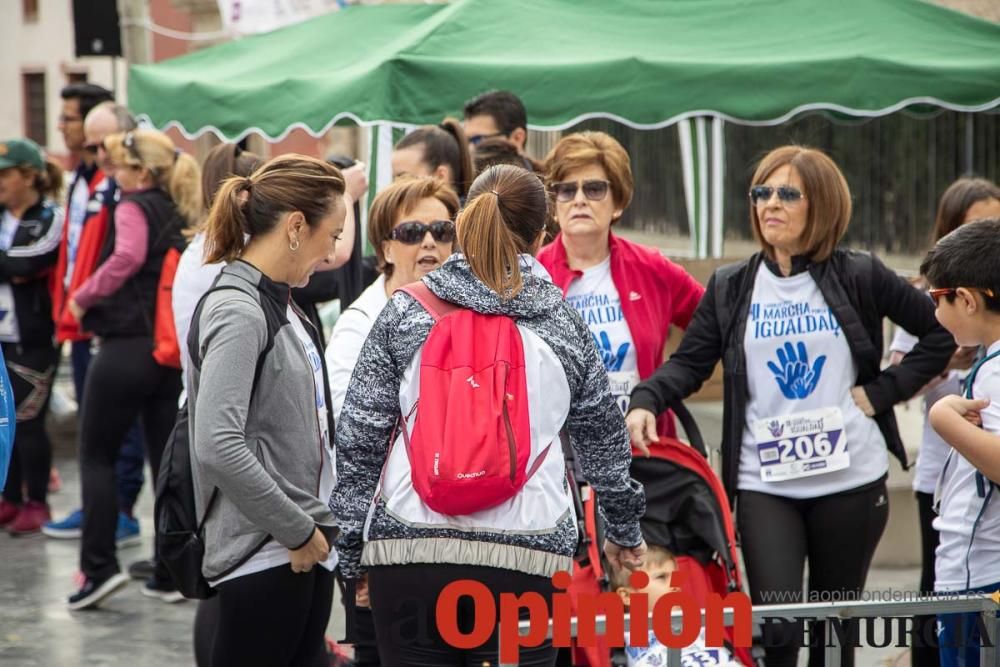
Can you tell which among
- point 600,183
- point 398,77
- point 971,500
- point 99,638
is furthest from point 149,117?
point 971,500

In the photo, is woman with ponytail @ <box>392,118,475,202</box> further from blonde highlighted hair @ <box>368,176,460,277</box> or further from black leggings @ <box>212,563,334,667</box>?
black leggings @ <box>212,563,334,667</box>

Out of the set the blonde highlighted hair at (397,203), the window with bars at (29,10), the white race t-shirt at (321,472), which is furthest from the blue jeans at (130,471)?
the window with bars at (29,10)

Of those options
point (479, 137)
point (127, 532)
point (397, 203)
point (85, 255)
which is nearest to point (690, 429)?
point (397, 203)

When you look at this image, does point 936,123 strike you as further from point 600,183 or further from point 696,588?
point 696,588

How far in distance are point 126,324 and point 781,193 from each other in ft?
11.2

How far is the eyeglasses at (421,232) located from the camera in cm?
435

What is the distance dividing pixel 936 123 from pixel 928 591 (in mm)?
6113

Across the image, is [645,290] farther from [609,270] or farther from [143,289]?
[143,289]

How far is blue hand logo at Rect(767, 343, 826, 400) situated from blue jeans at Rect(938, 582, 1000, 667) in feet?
3.13

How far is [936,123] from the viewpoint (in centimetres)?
1043

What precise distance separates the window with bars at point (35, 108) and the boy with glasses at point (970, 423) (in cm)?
3348

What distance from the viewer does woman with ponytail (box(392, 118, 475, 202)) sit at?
5570mm

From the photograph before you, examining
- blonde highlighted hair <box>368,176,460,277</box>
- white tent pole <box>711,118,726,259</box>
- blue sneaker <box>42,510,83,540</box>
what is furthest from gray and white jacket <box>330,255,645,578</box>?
white tent pole <box>711,118,726,259</box>

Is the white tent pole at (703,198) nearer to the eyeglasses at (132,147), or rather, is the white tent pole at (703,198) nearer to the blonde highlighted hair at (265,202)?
the eyeglasses at (132,147)
